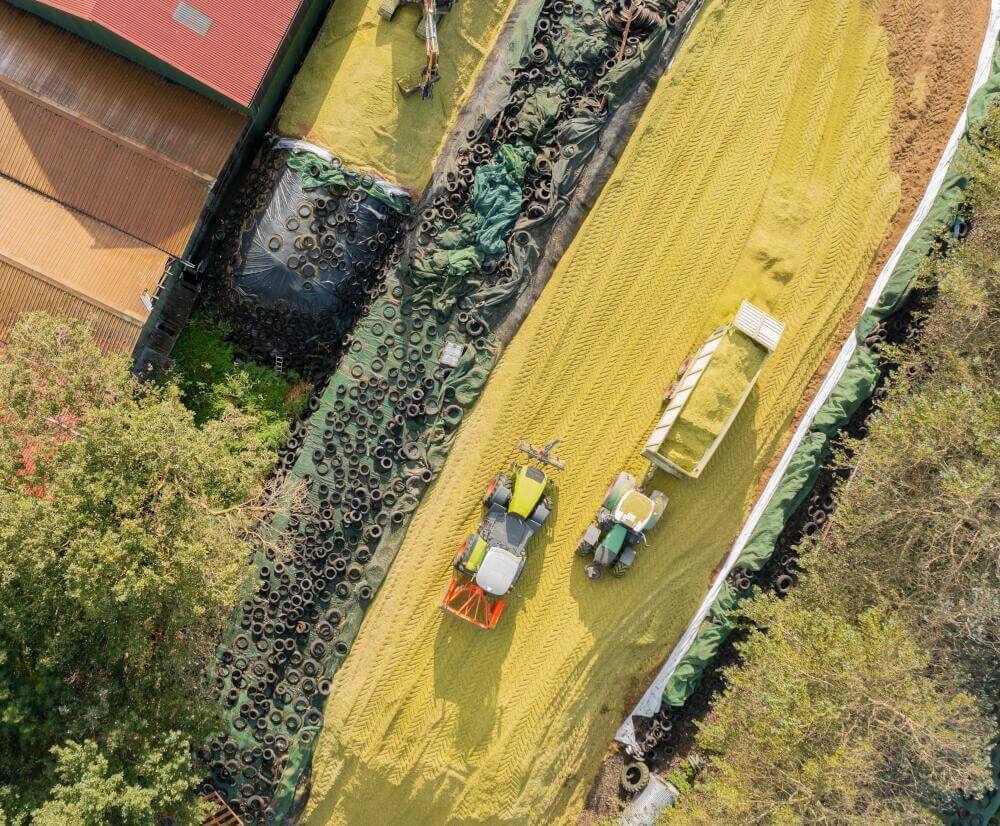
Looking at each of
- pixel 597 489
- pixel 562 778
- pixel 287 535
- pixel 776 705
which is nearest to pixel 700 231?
pixel 597 489

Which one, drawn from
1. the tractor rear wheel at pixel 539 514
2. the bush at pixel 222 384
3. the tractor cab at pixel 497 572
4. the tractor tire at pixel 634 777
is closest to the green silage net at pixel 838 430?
the tractor tire at pixel 634 777

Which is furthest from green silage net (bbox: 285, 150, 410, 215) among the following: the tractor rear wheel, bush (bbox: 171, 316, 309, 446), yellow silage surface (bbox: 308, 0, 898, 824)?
the tractor rear wheel

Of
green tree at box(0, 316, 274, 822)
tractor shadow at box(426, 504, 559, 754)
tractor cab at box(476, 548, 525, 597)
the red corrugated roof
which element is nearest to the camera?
green tree at box(0, 316, 274, 822)

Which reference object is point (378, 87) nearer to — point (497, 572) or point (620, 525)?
point (497, 572)

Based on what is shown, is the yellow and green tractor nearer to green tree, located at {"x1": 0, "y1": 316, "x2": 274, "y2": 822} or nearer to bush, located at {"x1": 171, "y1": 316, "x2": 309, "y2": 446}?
A: green tree, located at {"x1": 0, "y1": 316, "x2": 274, "y2": 822}

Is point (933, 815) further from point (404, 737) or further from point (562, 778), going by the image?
point (404, 737)

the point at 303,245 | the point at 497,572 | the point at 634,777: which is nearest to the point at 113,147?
the point at 303,245
